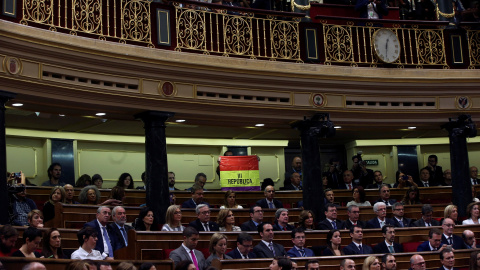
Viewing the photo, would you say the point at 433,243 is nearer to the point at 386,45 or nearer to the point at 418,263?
the point at 418,263

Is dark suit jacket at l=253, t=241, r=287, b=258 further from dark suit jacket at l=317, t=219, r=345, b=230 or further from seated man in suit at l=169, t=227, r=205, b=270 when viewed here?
dark suit jacket at l=317, t=219, r=345, b=230

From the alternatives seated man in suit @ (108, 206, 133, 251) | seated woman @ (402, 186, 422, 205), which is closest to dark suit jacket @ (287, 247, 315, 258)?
seated man in suit @ (108, 206, 133, 251)

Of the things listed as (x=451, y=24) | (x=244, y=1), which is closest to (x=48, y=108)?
(x=244, y=1)

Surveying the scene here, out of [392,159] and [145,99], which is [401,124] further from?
[145,99]

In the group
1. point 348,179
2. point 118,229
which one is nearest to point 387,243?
point 118,229

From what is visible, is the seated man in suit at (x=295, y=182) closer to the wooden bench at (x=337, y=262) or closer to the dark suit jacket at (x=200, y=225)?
the dark suit jacket at (x=200, y=225)

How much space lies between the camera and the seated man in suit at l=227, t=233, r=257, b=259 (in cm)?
713

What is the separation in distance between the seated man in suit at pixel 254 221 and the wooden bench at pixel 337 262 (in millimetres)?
1161

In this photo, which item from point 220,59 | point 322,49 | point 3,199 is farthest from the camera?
point 322,49

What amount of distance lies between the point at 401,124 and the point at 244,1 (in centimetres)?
296

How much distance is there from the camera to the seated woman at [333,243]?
7656mm

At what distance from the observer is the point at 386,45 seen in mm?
10891

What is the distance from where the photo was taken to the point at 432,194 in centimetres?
1127

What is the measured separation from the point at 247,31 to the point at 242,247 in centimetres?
381
